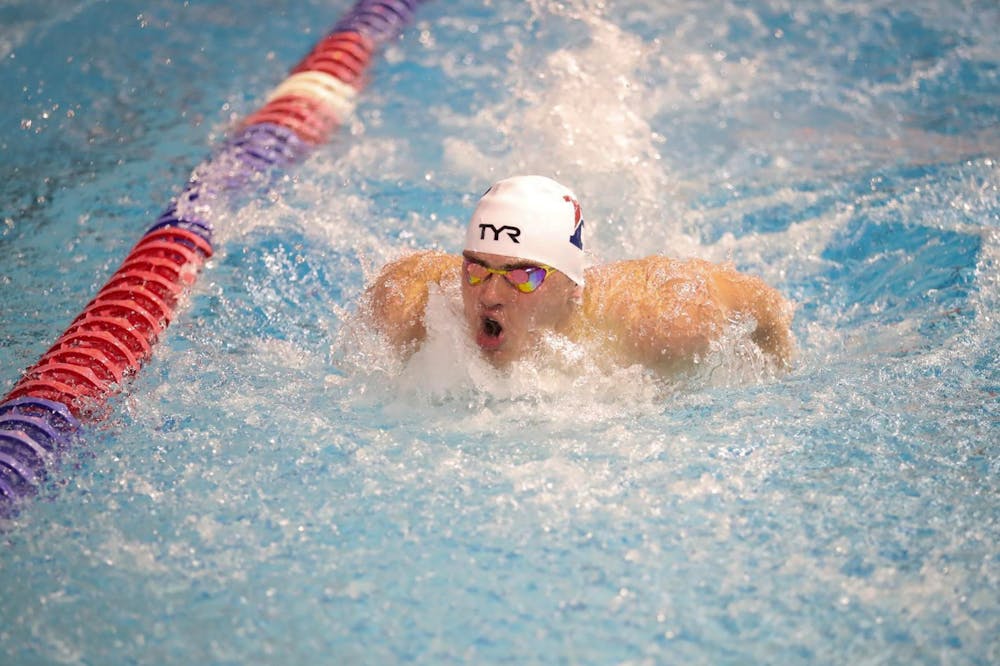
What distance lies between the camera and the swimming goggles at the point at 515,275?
333cm

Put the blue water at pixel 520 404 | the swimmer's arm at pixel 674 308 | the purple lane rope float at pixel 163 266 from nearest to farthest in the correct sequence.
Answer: the blue water at pixel 520 404
the purple lane rope float at pixel 163 266
the swimmer's arm at pixel 674 308

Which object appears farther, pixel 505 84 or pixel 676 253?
pixel 505 84

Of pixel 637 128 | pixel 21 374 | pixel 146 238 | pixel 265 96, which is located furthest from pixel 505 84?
pixel 21 374

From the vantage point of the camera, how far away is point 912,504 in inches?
118

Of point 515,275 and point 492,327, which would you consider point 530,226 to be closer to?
point 515,275

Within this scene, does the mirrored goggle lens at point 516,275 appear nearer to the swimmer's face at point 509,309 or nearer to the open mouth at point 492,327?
the swimmer's face at point 509,309

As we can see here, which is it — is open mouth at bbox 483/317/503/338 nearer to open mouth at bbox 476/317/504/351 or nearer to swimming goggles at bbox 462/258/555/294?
open mouth at bbox 476/317/504/351

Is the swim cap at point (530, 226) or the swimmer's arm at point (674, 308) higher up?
the swim cap at point (530, 226)

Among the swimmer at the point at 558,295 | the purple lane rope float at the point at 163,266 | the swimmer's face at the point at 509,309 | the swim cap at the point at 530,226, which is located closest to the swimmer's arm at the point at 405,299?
the swimmer at the point at 558,295

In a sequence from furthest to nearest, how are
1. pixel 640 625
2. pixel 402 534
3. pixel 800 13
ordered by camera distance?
pixel 800 13 < pixel 402 534 < pixel 640 625

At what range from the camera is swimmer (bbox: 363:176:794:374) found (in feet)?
11.0

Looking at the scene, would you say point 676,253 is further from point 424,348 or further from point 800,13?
point 800,13

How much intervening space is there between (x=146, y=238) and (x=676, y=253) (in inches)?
91.1

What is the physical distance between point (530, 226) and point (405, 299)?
554 mm
